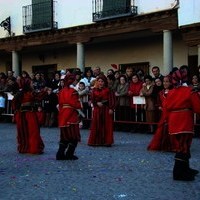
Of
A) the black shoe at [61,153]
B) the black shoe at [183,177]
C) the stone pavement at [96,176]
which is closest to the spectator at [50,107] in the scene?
the stone pavement at [96,176]

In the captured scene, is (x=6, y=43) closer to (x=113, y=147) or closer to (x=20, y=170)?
(x=113, y=147)

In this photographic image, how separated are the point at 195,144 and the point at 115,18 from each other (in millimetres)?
8200

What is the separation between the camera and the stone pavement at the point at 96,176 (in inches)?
272

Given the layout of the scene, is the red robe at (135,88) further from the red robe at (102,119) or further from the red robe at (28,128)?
the red robe at (28,128)

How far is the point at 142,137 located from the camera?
13930 millimetres

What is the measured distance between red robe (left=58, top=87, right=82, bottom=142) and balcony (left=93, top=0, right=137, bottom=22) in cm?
899

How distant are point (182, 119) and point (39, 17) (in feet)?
51.8

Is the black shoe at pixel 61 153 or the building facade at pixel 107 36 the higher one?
the building facade at pixel 107 36

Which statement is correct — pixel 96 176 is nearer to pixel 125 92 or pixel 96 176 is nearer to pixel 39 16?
pixel 125 92

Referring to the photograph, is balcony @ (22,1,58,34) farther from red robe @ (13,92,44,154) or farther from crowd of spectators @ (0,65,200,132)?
red robe @ (13,92,44,154)

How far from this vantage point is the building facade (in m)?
17.4

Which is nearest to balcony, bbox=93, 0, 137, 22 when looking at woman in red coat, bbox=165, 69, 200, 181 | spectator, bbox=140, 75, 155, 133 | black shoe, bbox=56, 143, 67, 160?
spectator, bbox=140, 75, 155, 133

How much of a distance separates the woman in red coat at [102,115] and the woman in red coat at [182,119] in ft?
14.0

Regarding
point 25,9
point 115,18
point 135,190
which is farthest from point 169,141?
point 25,9
